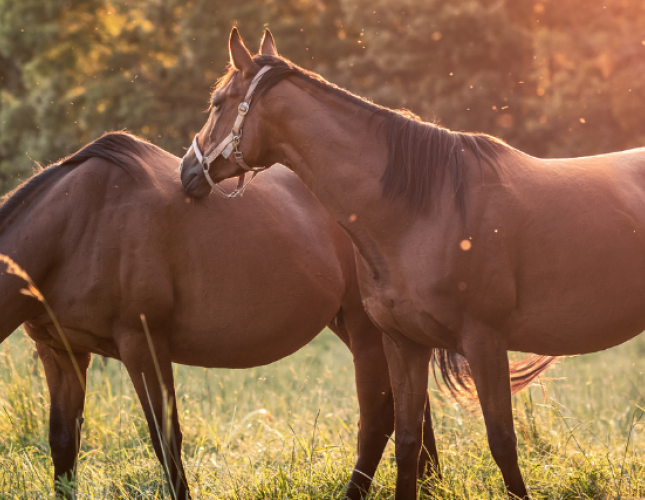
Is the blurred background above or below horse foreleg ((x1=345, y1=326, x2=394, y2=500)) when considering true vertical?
above

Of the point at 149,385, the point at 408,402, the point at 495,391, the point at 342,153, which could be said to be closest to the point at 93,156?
the point at 149,385

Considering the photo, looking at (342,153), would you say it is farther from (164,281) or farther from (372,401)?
(372,401)

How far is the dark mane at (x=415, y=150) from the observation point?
3.08 m

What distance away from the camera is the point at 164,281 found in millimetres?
3549

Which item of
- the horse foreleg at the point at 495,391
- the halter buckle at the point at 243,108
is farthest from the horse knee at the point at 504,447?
the halter buckle at the point at 243,108

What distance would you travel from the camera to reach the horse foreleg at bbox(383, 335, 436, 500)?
11.1 feet

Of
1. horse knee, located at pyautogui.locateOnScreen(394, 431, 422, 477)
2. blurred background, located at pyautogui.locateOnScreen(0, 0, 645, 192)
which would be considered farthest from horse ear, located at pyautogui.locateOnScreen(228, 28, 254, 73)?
blurred background, located at pyautogui.locateOnScreen(0, 0, 645, 192)

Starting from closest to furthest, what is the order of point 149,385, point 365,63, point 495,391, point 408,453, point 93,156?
point 495,391
point 408,453
point 149,385
point 93,156
point 365,63

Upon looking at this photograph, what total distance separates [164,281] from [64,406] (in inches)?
41.6

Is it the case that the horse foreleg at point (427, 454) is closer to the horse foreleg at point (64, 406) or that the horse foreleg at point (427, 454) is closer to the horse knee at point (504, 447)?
the horse knee at point (504, 447)

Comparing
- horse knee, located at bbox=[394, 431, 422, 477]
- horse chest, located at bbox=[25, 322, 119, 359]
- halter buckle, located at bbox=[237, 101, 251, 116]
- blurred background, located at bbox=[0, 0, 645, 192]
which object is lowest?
horse knee, located at bbox=[394, 431, 422, 477]

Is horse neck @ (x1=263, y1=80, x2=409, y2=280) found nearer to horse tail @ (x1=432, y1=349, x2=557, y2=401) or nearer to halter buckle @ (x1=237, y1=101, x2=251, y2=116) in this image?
halter buckle @ (x1=237, y1=101, x2=251, y2=116)

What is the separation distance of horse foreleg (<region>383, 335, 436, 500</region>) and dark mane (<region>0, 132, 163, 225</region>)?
172 cm

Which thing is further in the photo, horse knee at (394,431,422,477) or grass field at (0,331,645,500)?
grass field at (0,331,645,500)
